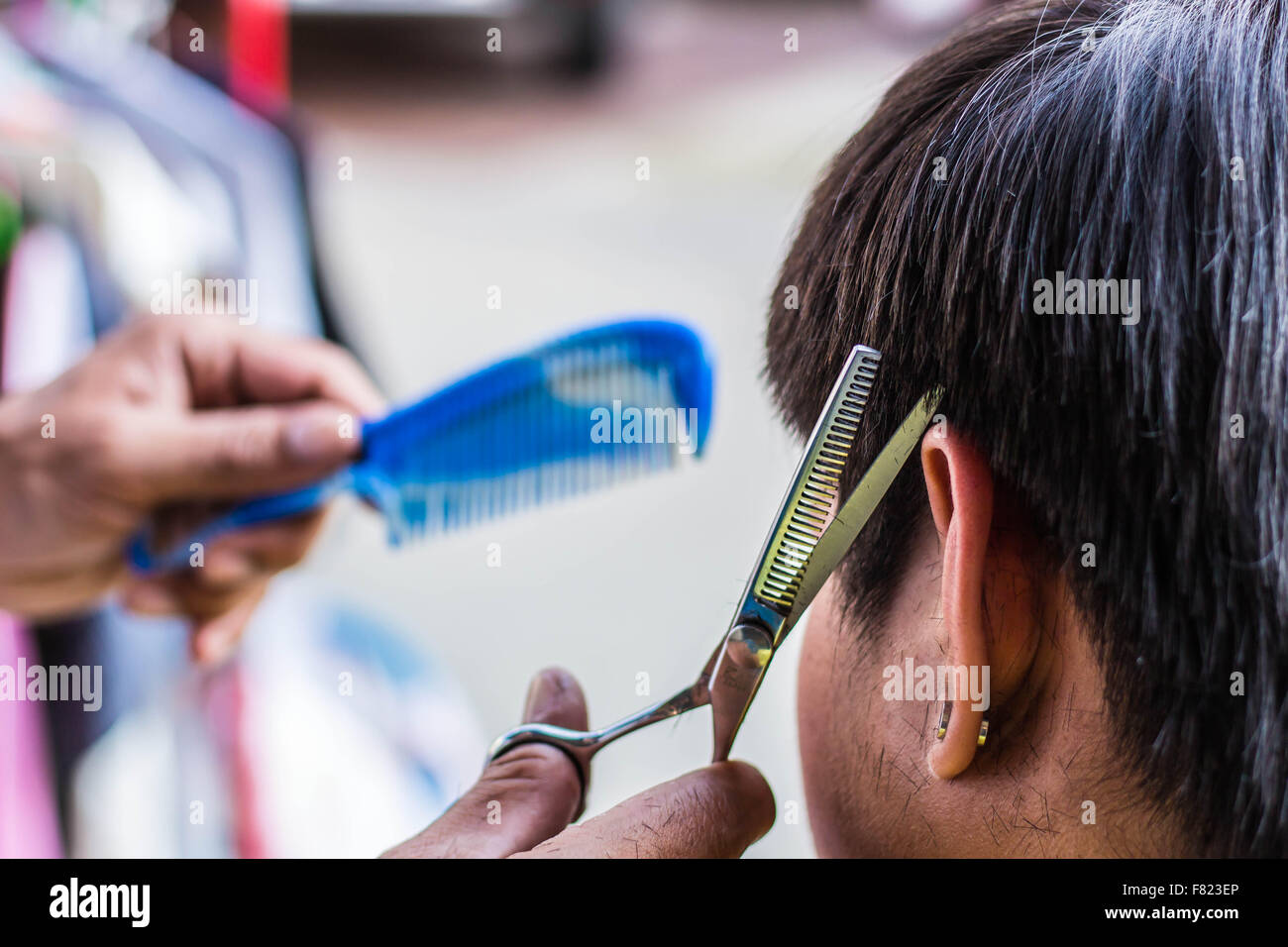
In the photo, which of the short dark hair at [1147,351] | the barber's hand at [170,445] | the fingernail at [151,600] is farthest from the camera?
the fingernail at [151,600]

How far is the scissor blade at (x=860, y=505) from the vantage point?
43 centimetres

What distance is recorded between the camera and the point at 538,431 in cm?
83

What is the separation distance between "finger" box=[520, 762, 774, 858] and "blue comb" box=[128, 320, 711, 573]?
34cm

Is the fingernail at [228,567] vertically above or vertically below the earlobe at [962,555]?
below

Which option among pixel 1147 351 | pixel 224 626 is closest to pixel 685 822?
pixel 1147 351

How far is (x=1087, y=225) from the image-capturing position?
0.40m

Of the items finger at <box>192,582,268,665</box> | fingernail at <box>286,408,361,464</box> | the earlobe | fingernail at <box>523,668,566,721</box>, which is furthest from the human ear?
finger at <box>192,582,268,665</box>

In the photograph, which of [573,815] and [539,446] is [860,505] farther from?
[539,446]

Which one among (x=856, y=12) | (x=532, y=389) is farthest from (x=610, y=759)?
(x=856, y=12)

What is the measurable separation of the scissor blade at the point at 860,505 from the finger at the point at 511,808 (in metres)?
0.15

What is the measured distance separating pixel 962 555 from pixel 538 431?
48cm

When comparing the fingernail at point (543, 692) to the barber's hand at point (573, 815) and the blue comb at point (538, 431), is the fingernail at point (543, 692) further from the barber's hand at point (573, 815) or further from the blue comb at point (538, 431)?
the blue comb at point (538, 431)

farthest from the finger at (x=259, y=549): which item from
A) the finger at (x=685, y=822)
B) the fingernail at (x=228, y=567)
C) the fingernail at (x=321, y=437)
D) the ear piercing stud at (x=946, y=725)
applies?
the ear piercing stud at (x=946, y=725)

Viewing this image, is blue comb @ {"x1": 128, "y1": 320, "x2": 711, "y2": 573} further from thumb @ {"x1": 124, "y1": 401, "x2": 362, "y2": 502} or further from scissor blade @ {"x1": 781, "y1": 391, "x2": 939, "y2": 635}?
scissor blade @ {"x1": 781, "y1": 391, "x2": 939, "y2": 635}
